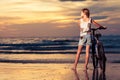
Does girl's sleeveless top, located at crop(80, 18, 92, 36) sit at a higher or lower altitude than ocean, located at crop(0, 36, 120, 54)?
higher

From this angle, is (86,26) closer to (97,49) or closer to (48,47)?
(97,49)

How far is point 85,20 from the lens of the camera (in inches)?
531

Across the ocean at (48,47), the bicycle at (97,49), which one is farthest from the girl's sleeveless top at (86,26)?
the ocean at (48,47)

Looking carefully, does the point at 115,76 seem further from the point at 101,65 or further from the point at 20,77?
the point at 20,77

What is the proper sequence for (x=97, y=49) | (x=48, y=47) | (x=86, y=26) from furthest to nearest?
1. (x=48, y=47)
2. (x=86, y=26)
3. (x=97, y=49)

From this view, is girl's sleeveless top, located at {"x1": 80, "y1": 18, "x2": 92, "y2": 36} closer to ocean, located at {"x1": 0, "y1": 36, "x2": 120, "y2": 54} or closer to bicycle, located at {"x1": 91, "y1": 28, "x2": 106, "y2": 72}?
bicycle, located at {"x1": 91, "y1": 28, "x2": 106, "y2": 72}

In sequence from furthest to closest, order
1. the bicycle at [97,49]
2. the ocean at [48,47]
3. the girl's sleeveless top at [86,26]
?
the ocean at [48,47], the girl's sleeveless top at [86,26], the bicycle at [97,49]

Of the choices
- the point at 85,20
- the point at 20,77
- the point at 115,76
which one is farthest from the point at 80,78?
the point at 85,20

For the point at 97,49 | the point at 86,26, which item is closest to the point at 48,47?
the point at 86,26

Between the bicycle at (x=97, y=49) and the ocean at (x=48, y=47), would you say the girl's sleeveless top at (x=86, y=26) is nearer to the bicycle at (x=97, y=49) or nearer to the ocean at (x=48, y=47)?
the bicycle at (x=97, y=49)

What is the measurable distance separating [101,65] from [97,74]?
1.24 m

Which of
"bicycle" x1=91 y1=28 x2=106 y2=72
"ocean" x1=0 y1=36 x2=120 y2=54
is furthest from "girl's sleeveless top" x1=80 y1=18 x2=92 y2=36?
"ocean" x1=0 y1=36 x2=120 y2=54

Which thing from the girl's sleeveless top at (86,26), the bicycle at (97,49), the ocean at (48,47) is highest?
the girl's sleeveless top at (86,26)

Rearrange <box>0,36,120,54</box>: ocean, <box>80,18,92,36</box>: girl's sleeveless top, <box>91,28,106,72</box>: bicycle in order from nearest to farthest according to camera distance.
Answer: <box>91,28,106,72</box>: bicycle, <box>80,18,92,36</box>: girl's sleeveless top, <box>0,36,120,54</box>: ocean
